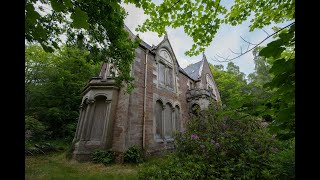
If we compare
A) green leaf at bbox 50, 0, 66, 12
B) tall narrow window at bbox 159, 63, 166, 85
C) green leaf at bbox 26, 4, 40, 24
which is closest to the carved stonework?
tall narrow window at bbox 159, 63, 166, 85

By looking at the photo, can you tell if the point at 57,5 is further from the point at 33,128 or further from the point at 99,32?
the point at 33,128

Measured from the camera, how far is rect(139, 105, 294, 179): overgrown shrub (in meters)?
5.19

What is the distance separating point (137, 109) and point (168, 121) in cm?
390

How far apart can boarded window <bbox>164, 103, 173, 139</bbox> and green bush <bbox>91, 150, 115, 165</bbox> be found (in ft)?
16.4

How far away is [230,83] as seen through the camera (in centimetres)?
3148

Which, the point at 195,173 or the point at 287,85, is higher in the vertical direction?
the point at 287,85

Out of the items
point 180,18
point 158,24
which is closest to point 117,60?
point 158,24

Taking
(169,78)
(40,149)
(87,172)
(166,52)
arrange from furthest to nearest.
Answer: (166,52) → (169,78) → (40,149) → (87,172)

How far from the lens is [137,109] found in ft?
37.8

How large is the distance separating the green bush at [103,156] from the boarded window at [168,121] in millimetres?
4987

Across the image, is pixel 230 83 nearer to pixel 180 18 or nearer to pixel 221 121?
pixel 221 121

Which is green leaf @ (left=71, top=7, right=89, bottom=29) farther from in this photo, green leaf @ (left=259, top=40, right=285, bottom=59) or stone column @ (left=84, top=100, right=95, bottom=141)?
stone column @ (left=84, top=100, right=95, bottom=141)

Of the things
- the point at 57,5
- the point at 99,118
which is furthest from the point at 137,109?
the point at 57,5
